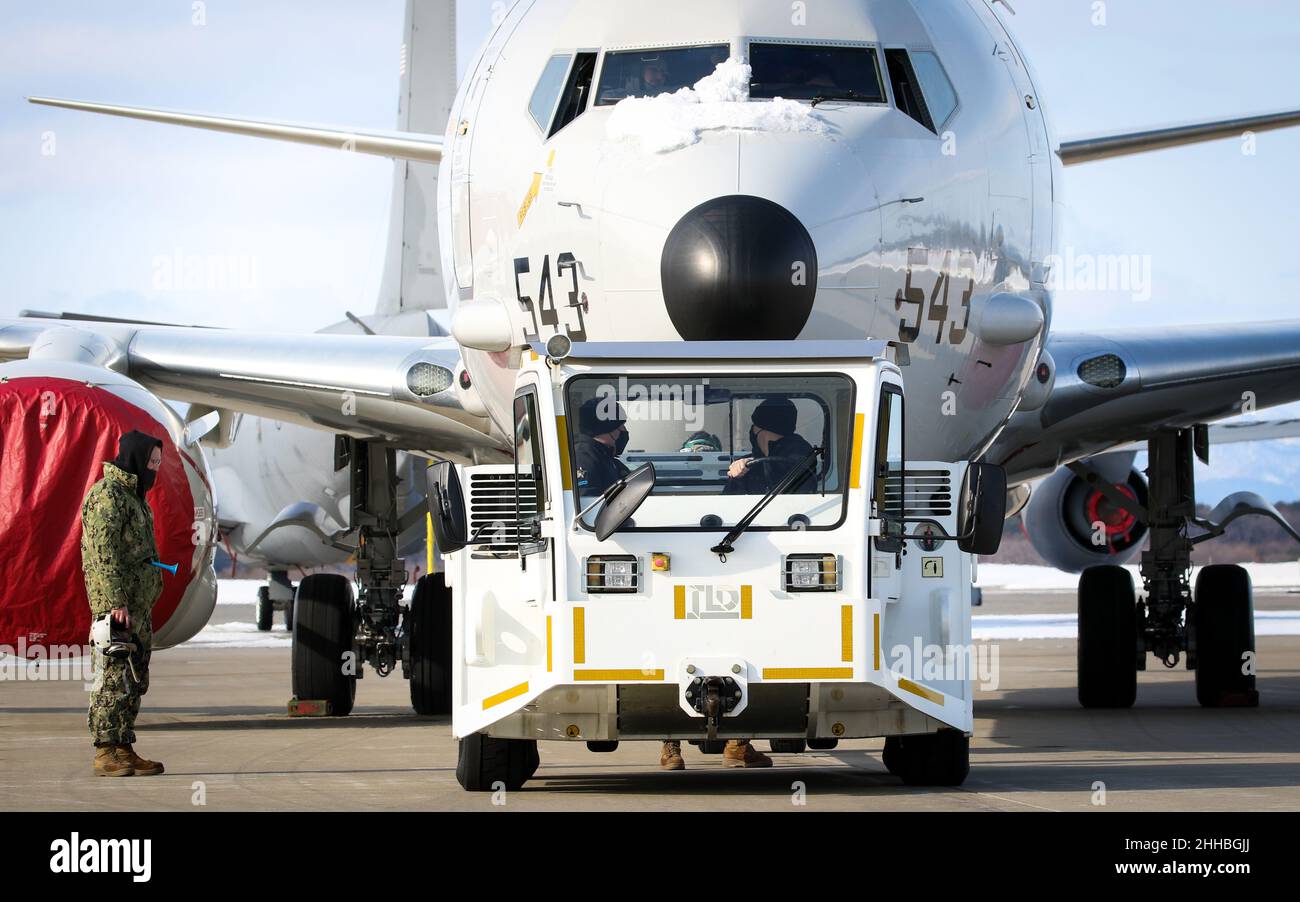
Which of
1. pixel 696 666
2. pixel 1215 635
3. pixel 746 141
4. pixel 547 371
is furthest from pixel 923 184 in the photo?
pixel 1215 635

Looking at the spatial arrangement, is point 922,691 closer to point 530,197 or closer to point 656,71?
point 530,197

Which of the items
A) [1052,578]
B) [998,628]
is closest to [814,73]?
[998,628]

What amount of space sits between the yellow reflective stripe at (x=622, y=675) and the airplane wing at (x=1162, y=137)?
6.09 meters

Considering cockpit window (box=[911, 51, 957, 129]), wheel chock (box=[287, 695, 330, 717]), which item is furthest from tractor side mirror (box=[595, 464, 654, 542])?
wheel chock (box=[287, 695, 330, 717])

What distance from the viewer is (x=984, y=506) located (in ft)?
26.4

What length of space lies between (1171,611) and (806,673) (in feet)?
24.8

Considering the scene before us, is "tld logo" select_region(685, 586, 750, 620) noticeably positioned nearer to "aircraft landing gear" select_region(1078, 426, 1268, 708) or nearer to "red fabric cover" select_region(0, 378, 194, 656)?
"red fabric cover" select_region(0, 378, 194, 656)

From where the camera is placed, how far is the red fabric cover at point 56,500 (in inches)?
460

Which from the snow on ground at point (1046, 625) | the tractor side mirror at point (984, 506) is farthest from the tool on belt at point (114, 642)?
the snow on ground at point (1046, 625)

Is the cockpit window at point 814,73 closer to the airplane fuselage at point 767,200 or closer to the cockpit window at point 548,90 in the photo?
the airplane fuselage at point 767,200

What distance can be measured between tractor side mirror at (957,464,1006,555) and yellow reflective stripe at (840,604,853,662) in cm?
65
